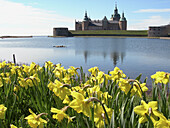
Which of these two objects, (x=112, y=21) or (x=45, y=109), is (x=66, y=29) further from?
(x=45, y=109)

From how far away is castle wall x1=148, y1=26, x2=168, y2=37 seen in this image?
78.2 metres

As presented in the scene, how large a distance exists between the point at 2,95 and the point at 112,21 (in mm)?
111924

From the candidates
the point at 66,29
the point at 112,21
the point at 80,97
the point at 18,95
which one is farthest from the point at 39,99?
the point at 112,21

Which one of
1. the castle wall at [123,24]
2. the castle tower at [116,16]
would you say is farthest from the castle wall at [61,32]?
the castle tower at [116,16]

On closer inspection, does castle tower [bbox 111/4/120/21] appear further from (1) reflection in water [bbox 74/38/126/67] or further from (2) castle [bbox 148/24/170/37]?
(1) reflection in water [bbox 74/38/126/67]

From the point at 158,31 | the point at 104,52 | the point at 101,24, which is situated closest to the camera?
the point at 104,52

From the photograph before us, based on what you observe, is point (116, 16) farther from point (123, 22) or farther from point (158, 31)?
point (158, 31)

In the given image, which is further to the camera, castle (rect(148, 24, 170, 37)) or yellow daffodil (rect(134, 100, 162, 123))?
castle (rect(148, 24, 170, 37))

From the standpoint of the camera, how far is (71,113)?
7.26ft

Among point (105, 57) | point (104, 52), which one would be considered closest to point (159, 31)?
point (104, 52)

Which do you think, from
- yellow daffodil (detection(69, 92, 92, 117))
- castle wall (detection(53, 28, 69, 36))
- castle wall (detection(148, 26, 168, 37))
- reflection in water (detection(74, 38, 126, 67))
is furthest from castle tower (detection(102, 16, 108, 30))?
yellow daffodil (detection(69, 92, 92, 117))

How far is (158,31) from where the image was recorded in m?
78.7

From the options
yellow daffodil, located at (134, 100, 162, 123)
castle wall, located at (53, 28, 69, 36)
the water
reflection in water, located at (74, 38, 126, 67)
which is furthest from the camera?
castle wall, located at (53, 28, 69, 36)

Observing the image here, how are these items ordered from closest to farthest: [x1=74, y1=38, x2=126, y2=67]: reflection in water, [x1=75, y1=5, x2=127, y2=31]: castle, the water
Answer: the water → [x1=74, y1=38, x2=126, y2=67]: reflection in water → [x1=75, y1=5, x2=127, y2=31]: castle
